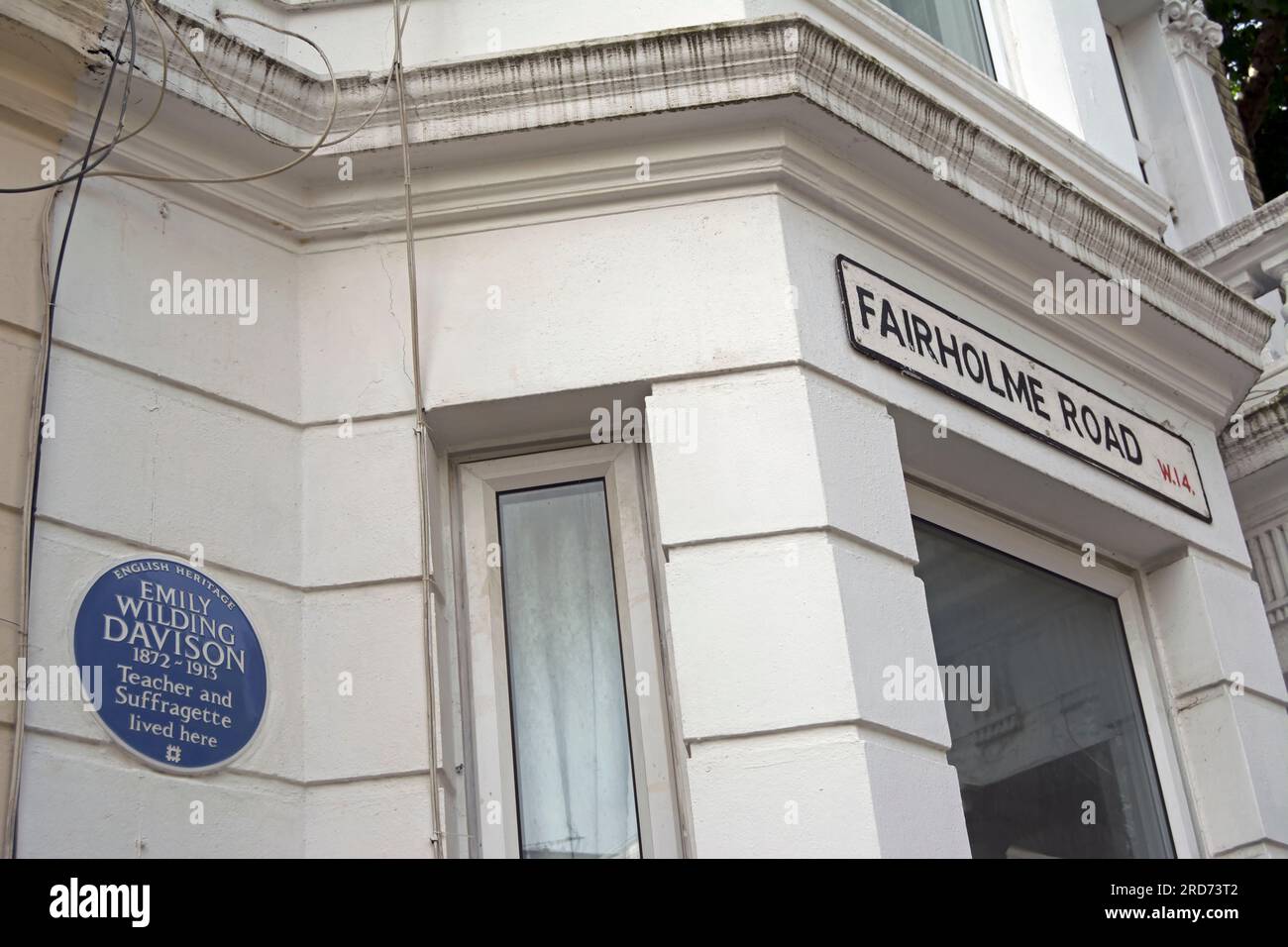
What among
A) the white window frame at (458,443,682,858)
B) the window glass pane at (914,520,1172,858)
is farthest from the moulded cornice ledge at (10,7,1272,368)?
the window glass pane at (914,520,1172,858)

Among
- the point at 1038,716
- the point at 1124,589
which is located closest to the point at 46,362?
the point at 1038,716

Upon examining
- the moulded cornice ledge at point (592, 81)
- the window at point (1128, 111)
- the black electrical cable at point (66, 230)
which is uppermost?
the window at point (1128, 111)

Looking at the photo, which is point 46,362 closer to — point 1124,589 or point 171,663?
point 171,663

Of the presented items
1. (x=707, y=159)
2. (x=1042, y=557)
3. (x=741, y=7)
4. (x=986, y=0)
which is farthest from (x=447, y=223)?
(x=986, y=0)

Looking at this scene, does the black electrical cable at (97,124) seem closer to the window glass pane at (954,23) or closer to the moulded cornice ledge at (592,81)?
the moulded cornice ledge at (592,81)

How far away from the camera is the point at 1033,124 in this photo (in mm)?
8258

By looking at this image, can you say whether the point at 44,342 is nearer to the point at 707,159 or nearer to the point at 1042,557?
the point at 707,159

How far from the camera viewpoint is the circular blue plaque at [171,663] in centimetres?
558

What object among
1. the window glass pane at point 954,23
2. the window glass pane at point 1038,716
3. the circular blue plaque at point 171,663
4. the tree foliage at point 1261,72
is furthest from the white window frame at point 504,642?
Result: the tree foliage at point 1261,72

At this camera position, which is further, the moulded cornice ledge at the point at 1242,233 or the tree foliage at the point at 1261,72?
the tree foliage at the point at 1261,72

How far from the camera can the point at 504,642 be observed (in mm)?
6488

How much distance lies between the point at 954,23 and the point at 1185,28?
4170 mm

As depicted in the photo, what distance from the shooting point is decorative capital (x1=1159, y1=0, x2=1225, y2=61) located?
12172 millimetres

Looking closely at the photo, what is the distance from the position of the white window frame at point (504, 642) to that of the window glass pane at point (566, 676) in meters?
0.04
